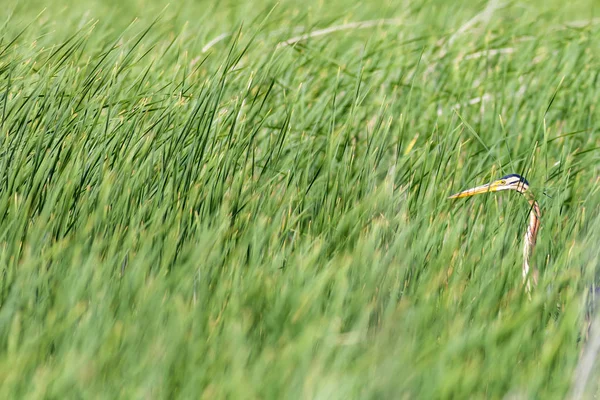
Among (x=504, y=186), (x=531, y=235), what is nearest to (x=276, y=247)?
(x=531, y=235)

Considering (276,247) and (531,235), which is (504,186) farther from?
(276,247)

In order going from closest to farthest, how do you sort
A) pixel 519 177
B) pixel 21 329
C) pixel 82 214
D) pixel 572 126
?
pixel 21 329 < pixel 82 214 < pixel 519 177 < pixel 572 126

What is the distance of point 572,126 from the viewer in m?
4.20

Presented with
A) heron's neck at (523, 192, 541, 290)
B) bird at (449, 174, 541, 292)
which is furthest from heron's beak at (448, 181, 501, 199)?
heron's neck at (523, 192, 541, 290)

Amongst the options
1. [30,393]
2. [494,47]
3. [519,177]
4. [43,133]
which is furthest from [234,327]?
[494,47]

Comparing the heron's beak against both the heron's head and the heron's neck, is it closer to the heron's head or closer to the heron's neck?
the heron's head

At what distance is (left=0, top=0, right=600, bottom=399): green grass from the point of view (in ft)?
6.94

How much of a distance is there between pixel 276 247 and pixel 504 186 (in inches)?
36.7

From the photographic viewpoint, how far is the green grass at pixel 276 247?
212cm

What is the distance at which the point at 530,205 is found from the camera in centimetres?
325

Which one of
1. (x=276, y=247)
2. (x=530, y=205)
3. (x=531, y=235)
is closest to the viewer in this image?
(x=276, y=247)

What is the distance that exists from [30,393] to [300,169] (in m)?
1.47

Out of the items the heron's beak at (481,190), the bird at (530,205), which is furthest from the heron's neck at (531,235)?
the heron's beak at (481,190)

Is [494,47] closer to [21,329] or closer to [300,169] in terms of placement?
[300,169]
